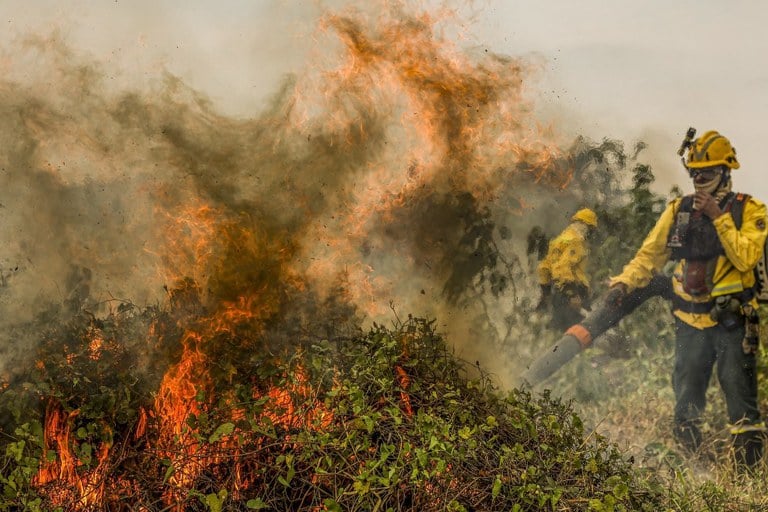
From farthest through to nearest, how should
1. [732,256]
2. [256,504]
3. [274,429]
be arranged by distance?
[732,256] → [274,429] → [256,504]

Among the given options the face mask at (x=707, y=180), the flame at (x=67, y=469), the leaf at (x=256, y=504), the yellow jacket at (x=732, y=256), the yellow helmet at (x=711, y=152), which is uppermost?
the yellow helmet at (x=711, y=152)

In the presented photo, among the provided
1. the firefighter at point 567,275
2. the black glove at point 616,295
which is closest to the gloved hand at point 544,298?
the firefighter at point 567,275

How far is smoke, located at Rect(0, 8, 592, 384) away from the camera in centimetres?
861

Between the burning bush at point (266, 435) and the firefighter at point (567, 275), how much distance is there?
4.31 m

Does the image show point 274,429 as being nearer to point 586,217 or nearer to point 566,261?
point 566,261

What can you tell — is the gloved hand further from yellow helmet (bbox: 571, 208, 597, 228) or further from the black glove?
yellow helmet (bbox: 571, 208, 597, 228)

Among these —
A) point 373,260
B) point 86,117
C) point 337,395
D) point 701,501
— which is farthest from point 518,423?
point 86,117

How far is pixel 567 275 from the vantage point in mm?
11758

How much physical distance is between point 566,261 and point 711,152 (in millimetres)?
2406

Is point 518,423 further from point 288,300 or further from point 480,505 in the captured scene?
point 288,300

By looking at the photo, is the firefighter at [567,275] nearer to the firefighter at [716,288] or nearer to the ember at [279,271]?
the ember at [279,271]

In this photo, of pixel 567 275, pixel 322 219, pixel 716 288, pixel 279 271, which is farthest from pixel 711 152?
pixel 279 271

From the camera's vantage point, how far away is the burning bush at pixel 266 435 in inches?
255

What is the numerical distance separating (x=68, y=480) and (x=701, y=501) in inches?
220
